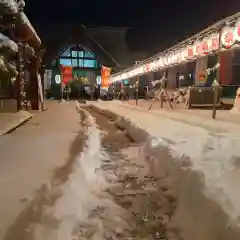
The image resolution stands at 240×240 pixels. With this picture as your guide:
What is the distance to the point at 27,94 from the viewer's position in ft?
46.9

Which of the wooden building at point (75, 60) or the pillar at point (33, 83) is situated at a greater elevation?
the wooden building at point (75, 60)

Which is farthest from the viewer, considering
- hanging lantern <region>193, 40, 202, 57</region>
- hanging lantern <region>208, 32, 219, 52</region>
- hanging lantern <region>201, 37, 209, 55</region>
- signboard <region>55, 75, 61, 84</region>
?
signboard <region>55, 75, 61, 84</region>

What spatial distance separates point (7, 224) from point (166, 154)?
9.48 ft

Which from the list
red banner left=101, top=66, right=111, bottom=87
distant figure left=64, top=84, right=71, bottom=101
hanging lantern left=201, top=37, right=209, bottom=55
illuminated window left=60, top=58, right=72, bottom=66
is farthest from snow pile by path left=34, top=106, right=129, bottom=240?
illuminated window left=60, top=58, right=72, bottom=66

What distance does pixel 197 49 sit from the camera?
13.3 m

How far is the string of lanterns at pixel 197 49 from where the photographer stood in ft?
32.9

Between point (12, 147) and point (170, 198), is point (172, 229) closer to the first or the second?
point (170, 198)

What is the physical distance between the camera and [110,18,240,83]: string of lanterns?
10039mm

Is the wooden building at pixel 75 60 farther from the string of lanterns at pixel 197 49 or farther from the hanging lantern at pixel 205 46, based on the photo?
the hanging lantern at pixel 205 46

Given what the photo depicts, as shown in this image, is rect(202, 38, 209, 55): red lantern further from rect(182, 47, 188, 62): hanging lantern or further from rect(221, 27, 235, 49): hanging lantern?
rect(221, 27, 235, 49): hanging lantern

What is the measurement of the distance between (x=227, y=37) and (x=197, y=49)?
3.22 meters

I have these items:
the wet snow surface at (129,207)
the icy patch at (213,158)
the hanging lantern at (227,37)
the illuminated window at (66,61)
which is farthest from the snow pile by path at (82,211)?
the illuminated window at (66,61)

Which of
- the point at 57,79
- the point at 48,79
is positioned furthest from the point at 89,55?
the point at 48,79

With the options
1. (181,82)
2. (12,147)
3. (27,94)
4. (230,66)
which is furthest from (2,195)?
(181,82)
